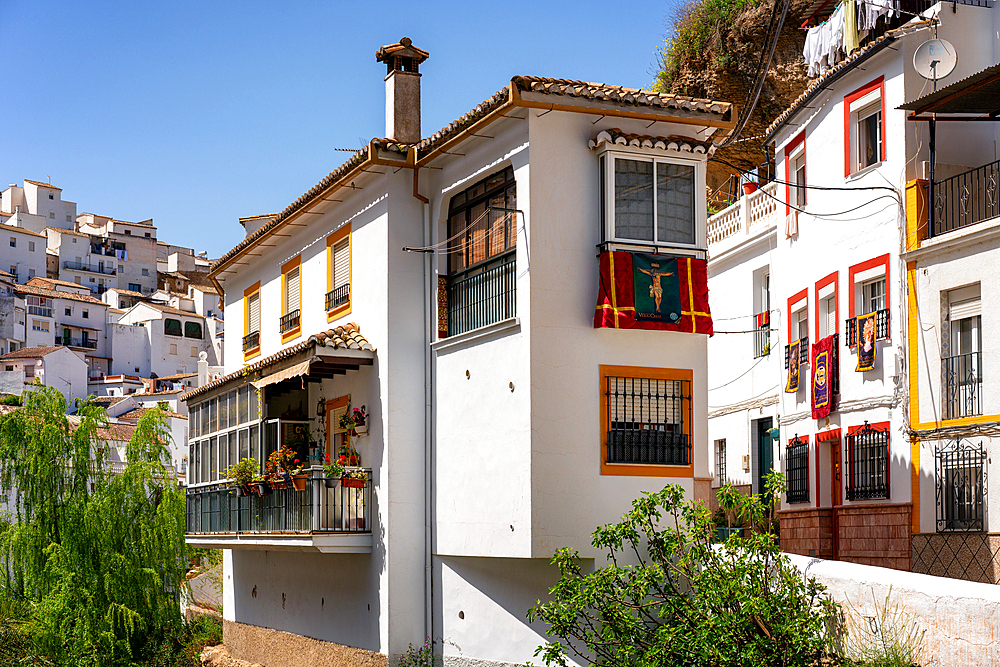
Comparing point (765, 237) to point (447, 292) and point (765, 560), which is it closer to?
point (447, 292)

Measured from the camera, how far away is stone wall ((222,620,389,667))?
64.4 feet

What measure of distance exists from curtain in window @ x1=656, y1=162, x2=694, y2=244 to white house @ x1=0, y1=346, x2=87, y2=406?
2643 inches

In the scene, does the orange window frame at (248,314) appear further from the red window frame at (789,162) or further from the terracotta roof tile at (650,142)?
the terracotta roof tile at (650,142)

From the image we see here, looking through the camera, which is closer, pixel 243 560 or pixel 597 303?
pixel 597 303

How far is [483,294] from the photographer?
17.5m

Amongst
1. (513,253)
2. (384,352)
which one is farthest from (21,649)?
(513,253)

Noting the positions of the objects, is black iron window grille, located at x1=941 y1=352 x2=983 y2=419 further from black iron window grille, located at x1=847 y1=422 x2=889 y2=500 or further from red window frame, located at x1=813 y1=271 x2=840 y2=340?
red window frame, located at x1=813 y1=271 x2=840 y2=340

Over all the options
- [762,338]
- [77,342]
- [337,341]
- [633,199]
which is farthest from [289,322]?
[77,342]

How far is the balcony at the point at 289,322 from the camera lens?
77.7 feet

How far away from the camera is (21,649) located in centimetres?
2306

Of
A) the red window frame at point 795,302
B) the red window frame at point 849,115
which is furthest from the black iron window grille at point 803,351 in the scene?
the red window frame at point 849,115

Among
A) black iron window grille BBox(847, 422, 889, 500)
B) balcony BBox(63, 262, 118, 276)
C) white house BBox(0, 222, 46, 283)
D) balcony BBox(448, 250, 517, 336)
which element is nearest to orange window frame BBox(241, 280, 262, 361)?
balcony BBox(448, 250, 517, 336)

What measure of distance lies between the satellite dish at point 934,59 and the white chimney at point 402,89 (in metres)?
8.50

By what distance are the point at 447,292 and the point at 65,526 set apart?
1053 cm
